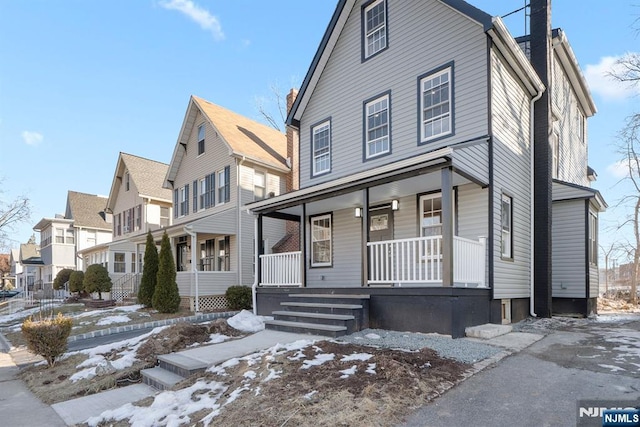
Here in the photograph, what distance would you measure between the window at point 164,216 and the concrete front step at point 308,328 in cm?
1775

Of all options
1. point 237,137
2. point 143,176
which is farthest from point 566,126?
point 143,176

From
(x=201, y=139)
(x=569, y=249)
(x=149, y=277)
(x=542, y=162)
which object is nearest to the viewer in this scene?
(x=542, y=162)

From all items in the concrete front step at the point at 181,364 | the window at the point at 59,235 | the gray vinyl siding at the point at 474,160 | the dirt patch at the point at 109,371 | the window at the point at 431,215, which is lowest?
the dirt patch at the point at 109,371

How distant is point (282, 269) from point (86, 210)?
94.2ft

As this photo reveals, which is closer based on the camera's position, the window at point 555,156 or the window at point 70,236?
the window at point 555,156

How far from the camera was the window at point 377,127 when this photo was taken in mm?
10891

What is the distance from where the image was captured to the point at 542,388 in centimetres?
429

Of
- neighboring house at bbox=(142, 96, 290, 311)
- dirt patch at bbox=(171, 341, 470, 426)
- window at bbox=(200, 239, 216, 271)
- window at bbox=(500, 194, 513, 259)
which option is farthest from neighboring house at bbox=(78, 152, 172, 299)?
dirt patch at bbox=(171, 341, 470, 426)

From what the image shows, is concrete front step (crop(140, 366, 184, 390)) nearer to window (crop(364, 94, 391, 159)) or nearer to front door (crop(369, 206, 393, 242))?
front door (crop(369, 206, 393, 242))

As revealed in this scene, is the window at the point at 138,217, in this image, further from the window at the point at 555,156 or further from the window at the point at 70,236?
the window at the point at 555,156

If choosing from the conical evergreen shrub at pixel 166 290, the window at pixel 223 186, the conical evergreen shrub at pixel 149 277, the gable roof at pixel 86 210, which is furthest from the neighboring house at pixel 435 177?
the gable roof at pixel 86 210

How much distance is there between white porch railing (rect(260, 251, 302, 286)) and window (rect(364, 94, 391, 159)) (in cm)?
354

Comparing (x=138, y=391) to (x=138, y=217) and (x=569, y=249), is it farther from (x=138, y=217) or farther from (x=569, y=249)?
(x=138, y=217)

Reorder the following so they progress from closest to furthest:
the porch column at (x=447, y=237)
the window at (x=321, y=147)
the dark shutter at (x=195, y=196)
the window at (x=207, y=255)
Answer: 1. the porch column at (x=447, y=237)
2. the window at (x=321, y=147)
3. the window at (x=207, y=255)
4. the dark shutter at (x=195, y=196)
